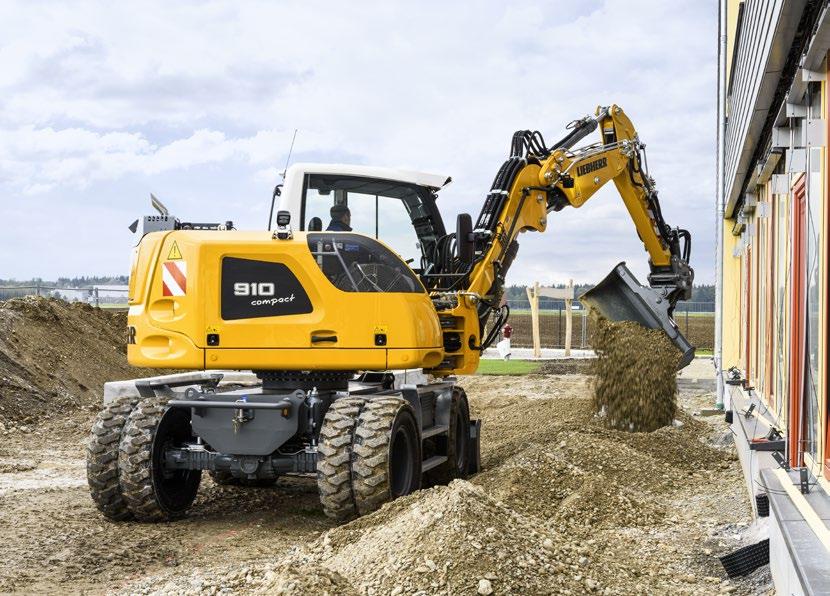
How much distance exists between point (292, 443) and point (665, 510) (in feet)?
10.4

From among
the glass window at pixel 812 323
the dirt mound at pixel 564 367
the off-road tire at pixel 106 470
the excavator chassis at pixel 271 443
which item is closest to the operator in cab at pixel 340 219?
the excavator chassis at pixel 271 443

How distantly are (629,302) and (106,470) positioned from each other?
6989 millimetres

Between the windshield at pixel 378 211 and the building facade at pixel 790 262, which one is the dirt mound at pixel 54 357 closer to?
the windshield at pixel 378 211

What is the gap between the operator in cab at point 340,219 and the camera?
30.4 ft

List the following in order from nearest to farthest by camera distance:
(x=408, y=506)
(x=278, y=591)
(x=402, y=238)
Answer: (x=278, y=591)
(x=408, y=506)
(x=402, y=238)

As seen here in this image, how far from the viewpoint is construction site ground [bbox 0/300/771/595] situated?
5.77 m

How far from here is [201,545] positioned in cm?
772

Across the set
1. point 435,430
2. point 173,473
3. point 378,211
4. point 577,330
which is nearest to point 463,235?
point 378,211

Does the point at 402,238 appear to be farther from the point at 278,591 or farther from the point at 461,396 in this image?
the point at 278,591

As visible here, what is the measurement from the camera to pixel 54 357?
19.0m

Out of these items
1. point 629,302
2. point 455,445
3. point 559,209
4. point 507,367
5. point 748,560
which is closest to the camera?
point 748,560

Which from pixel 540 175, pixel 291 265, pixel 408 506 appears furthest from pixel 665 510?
pixel 540 175

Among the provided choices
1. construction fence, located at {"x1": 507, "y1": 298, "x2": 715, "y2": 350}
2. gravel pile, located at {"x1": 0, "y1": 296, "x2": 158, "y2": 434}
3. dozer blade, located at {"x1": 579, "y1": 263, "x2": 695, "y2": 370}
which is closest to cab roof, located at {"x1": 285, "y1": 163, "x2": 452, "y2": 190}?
dozer blade, located at {"x1": 579, "y1": 263, "x2": 695, "y2": 370}

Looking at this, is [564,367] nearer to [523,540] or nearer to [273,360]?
[273,360]
